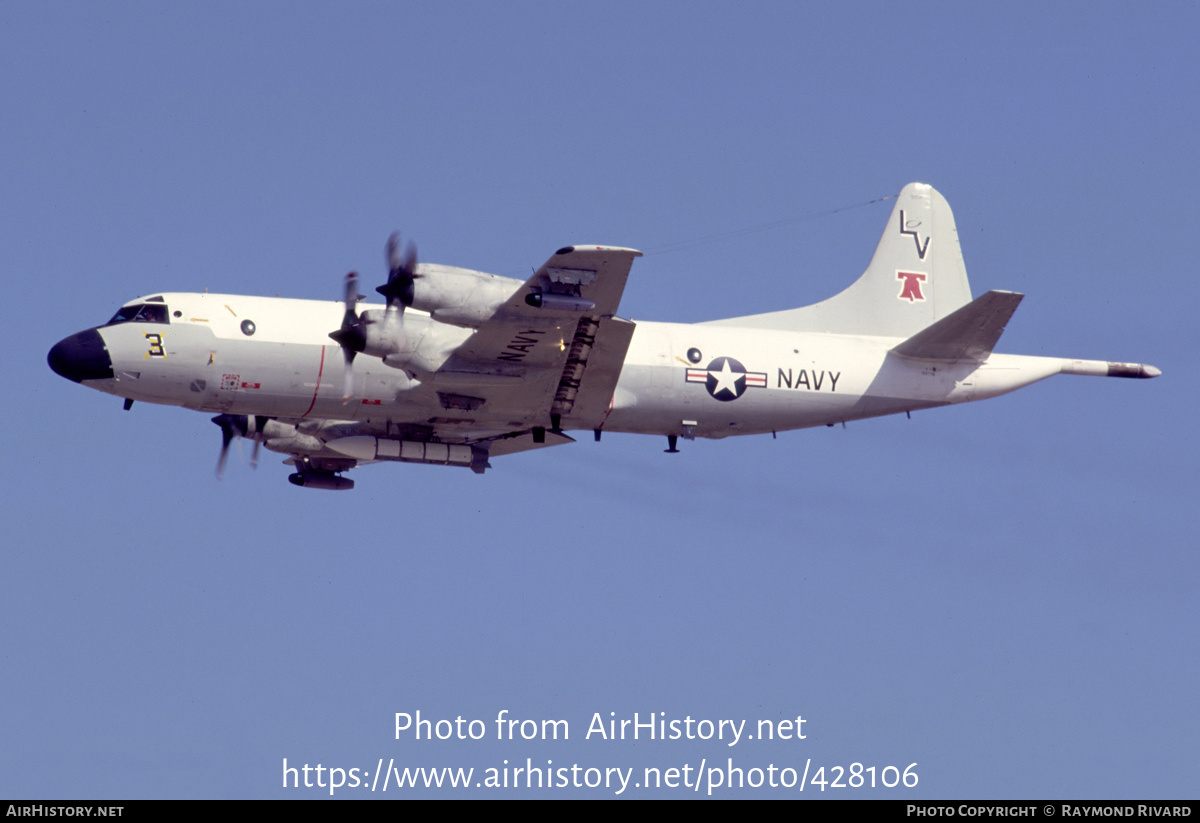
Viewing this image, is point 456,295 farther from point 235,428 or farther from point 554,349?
point 235,428

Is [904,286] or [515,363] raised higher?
[904,286]

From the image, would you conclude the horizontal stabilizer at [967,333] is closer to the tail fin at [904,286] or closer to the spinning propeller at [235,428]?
the tail fin at [904,286]

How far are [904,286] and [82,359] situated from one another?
50.2 ft

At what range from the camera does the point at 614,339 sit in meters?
24.9

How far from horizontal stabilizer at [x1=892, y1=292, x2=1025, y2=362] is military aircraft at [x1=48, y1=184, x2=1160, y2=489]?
0.11 ft

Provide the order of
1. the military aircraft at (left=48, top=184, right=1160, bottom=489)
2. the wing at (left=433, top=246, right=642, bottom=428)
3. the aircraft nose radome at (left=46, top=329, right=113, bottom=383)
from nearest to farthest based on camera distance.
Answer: the wing at (left=433, top=246, right=642, bottom=428), the military aircraft at (left=48, top=184, right=1160, bottom=489), the aircraft nose radome at (left=46, top=329, right=113, bottom=383)

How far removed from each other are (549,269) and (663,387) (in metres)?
4.31

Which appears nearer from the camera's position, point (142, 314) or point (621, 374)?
point (142, 314)

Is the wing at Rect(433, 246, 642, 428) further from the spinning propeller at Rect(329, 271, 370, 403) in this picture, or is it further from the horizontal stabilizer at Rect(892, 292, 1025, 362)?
the horizontal stabilizer at Rect(892, 292, 1025, 362)

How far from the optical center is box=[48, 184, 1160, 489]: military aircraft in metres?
24.0

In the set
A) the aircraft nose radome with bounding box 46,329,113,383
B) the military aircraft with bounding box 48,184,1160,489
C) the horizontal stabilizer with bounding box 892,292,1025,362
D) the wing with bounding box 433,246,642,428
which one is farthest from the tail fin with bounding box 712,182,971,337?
the aircraft nose radome with bounding box 46,329,113,383

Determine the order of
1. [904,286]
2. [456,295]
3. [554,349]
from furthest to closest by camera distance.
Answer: [904,286] < [554,349] < [456,295]

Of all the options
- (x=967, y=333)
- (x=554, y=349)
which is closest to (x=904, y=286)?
(x=967, y=333)

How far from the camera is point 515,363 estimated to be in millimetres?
25172
